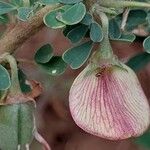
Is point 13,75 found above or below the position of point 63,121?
above

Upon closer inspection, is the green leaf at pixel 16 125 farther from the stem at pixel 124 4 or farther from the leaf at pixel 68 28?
the stem at pixel 124 4

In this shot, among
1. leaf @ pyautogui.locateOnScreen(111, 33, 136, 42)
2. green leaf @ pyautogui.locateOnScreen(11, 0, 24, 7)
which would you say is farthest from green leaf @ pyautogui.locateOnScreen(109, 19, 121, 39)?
green leaf @ pyautogui.locateOnScreen(11, 0, 24, 7)

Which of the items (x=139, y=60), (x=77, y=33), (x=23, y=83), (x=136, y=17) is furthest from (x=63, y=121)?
(x=77, y=33)

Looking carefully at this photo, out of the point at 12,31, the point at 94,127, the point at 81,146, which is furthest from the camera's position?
the point at 81,146

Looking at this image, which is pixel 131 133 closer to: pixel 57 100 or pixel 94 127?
pixel 94 127

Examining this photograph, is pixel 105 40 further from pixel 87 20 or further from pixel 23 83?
pixel 23 83

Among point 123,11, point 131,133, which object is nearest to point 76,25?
point 123,11

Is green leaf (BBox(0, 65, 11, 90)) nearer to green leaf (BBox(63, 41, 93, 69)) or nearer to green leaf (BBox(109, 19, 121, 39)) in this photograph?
green leaf (BBox(63, 41, 93, 69))
